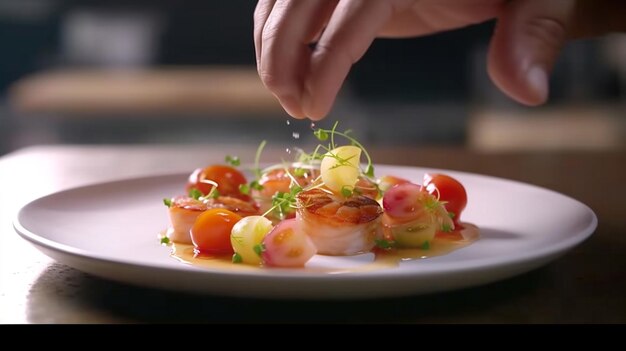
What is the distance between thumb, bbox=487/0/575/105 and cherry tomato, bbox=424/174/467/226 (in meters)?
0.15

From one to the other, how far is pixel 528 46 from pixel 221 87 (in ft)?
10.3

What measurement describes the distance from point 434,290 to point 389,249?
30 centimetres

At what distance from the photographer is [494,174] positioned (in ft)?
6.21

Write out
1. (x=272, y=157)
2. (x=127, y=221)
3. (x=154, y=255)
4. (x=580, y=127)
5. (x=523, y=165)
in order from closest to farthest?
(x=154, y=255) < (x=127, y=221) < (x=523, y=165) < (x=272, y=157) < (x=580, y=127)

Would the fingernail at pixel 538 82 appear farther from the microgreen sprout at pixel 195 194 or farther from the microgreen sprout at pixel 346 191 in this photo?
the microgreen sprout at pixel 195 194

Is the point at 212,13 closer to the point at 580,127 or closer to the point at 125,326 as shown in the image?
the point at 580,127

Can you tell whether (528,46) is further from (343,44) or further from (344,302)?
(344,302)

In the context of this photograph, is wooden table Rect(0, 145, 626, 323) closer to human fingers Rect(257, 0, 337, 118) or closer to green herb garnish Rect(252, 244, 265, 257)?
green herb garnish Rect(252, 244, 265, 257)

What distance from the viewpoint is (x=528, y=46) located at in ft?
4.13

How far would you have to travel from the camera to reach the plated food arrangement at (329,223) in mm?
1055

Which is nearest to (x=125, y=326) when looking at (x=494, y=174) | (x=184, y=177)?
(x=184, y=177)

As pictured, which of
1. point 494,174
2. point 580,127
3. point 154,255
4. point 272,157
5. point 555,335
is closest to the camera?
point 555,335

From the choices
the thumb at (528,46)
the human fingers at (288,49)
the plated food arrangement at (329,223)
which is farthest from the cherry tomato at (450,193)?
the human fingers at (288,49)

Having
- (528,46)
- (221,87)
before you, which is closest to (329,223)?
(528,46)
